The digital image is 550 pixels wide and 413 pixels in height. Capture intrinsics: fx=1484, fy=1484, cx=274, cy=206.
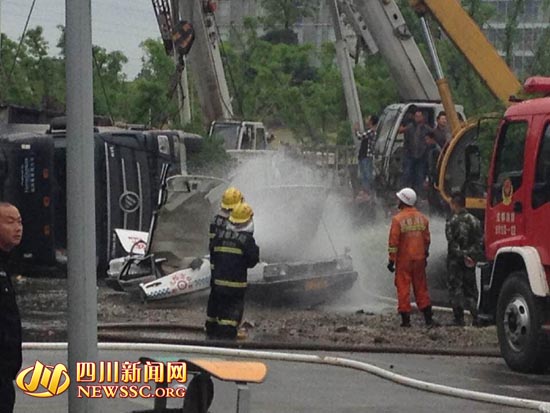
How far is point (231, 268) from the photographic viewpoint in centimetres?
1509

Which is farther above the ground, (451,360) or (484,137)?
(484,137)

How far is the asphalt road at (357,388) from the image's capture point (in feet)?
Answer: 36.5

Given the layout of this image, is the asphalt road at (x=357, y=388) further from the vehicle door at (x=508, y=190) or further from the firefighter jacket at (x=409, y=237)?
the firefighter jacket at (x=409, y=237)

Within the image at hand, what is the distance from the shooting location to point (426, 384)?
11.8m

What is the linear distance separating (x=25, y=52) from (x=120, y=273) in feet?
136

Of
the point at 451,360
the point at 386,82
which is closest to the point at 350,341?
the point at 451,360

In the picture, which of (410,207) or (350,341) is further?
(410,207)

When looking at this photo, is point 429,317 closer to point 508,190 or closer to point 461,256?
point 461,256

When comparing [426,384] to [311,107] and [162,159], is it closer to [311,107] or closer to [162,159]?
[162,159]

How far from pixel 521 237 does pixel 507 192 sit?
539mm

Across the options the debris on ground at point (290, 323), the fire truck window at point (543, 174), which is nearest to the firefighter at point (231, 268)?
the debris on ground at point (290, 323)

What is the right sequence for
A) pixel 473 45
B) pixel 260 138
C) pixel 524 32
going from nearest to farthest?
1. pixel 473 45
2. pixel 260 138
3. pixel 524 32

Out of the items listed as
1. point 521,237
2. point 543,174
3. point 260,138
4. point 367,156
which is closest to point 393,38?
point 367,156

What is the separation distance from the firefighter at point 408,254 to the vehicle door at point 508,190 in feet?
6.92
